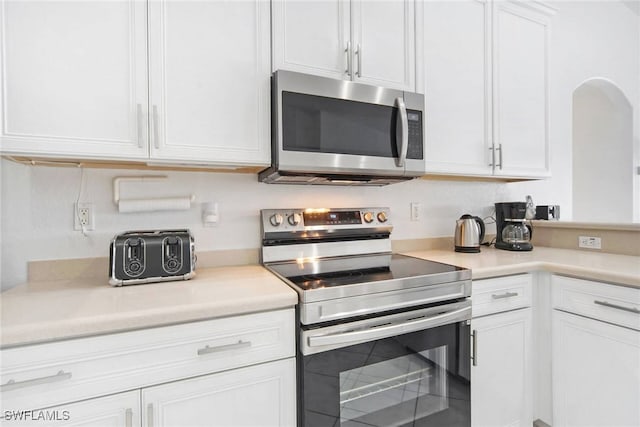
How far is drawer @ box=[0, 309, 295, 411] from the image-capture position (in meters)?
0.82

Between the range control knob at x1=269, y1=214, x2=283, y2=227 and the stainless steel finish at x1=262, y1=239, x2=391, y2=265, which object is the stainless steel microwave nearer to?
the range control knob at x1=269, y1=214, x2=283, y2=227

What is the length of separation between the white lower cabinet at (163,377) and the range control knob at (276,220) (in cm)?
62

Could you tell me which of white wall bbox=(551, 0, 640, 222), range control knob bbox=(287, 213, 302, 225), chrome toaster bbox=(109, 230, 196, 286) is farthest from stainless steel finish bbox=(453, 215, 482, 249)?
chrome toaster bbox=(109, 230, 196, 286)

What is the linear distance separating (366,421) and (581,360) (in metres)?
1.03

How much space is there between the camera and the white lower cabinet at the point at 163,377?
82 cm

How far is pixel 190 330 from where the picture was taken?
0.96m

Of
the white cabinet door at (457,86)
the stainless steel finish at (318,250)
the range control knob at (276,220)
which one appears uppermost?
the white cabinet door at (457,86)

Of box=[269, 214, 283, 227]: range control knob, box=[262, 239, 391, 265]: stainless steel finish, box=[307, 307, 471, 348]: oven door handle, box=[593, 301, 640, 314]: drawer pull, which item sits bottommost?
box=[307, 307, 471, 348]: oven door handle

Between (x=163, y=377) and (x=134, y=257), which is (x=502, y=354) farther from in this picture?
(x=134, y=257)

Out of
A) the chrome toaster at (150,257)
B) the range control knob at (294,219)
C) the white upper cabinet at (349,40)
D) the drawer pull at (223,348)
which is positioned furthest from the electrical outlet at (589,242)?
the chrome toaster at (150,257)

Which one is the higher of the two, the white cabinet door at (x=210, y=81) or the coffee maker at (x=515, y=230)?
the white cabinet door at (x=210, y=81)

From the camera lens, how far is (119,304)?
0.98 meters

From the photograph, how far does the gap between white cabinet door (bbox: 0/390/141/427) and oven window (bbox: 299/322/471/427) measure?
0.50m

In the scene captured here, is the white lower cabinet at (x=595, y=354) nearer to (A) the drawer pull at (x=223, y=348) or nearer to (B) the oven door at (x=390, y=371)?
(B) the oven door at (x=390, y=371)
